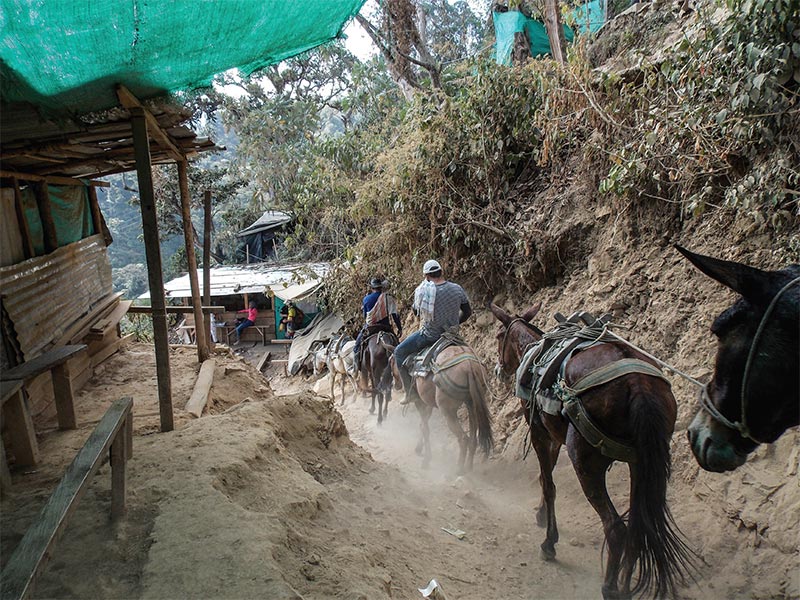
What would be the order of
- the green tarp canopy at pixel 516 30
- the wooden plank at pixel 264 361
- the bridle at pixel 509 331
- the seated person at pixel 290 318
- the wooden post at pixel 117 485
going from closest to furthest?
the wooden post at pixel 117 485
the bridle at pixel 509 331
the green tarp canopy at pixel 516 30
the wooden plank at pixel 264 361
the seated person at pixel 290 318

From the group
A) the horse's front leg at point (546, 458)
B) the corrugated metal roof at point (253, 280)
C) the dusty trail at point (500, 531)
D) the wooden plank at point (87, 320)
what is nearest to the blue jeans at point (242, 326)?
the corrugated metal roof at point (253, 280)

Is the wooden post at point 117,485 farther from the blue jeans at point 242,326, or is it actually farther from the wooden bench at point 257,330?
the wooden bench at point 257,330

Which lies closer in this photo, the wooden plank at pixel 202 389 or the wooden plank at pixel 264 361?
the wooden plank at pixel 202 389

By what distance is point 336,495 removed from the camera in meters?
3.91

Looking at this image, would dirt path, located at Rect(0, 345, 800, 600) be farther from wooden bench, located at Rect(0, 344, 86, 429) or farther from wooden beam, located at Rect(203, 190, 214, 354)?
wooden beam, located at Rect(203, 190, 214, 354)

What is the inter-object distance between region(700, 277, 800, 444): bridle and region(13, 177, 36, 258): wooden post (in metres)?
6.91

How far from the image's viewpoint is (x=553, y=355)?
3625 mm

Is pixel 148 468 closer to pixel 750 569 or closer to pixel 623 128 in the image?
pixel 750 569

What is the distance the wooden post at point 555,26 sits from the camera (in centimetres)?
729

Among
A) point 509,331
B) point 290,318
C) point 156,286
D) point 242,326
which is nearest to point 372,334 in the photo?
point 509,331

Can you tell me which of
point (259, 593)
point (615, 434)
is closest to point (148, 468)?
point (259, 593)

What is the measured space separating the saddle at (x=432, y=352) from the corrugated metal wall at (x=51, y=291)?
4.45 metres

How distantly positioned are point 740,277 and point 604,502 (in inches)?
83.7

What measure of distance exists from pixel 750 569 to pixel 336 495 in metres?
3.11
